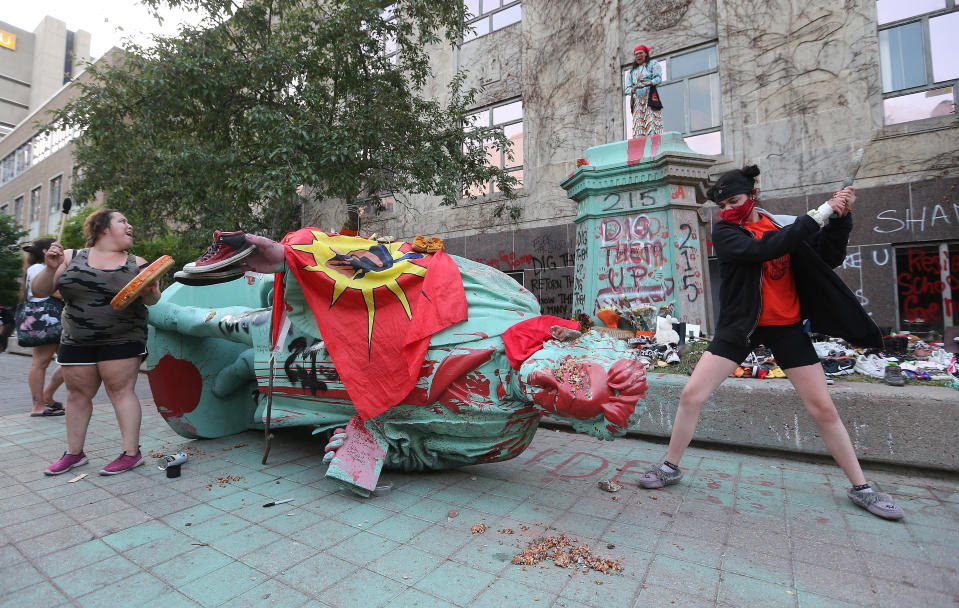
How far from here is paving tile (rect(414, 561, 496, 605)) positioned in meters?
1.69

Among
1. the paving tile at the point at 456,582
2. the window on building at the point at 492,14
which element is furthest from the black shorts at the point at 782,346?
the window on building at the point at 492,14

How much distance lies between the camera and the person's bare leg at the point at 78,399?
3.02 meters

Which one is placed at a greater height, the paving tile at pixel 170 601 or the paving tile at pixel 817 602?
the paving tile at pixel 170 601

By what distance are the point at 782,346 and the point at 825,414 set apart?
0.41 m

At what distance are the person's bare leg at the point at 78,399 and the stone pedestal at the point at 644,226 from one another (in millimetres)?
4834

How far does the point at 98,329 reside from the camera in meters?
3.00

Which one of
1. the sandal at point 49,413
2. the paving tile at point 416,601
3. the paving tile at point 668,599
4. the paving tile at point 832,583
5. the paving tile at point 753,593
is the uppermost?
the sandal at point 49,413

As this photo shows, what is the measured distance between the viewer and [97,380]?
313 centimetres

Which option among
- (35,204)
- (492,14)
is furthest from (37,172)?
(492,14)

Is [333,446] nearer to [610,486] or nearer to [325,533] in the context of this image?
[325,533]

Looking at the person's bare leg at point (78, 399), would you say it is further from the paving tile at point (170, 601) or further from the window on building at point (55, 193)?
the window on building at point (55, 193)

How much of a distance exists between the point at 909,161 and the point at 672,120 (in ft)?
12.3

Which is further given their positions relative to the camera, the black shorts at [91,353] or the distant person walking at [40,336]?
the distant person walking at [40,336]

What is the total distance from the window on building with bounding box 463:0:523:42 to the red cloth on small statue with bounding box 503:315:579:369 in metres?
10.6
